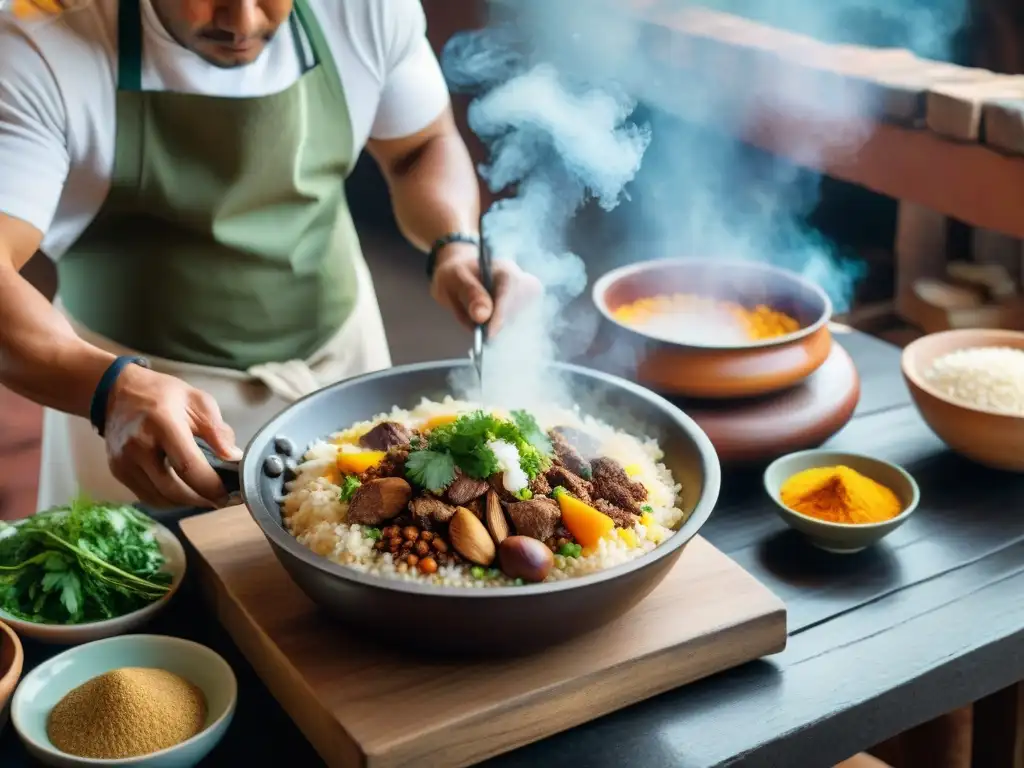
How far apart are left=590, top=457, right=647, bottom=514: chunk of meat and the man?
1.42 feet

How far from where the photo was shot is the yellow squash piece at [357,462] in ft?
5.04

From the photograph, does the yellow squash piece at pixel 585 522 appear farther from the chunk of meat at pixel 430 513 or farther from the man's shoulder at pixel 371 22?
the man's shoulder at pixel 371 22

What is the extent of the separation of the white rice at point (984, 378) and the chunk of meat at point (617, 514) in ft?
2.54

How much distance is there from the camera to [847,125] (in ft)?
12.0

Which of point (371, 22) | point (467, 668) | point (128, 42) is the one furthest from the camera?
point (371, 22)

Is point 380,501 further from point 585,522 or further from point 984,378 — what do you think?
point 984,378

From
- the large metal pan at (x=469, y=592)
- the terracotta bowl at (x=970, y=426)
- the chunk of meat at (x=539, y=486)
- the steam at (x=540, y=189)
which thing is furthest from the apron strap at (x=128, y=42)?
the terracotta bowl at (x=970, y=426)

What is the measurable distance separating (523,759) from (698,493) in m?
0.43

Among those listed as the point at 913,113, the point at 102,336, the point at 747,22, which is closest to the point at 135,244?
the point at 102,336


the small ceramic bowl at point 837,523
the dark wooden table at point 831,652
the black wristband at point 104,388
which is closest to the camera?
the dark wooden table at point 831,652

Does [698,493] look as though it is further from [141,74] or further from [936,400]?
[141,74]

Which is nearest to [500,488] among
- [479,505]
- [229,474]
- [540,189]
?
[479,505]

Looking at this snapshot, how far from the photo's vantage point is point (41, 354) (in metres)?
1.69

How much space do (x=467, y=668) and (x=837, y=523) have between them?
0.66 m
